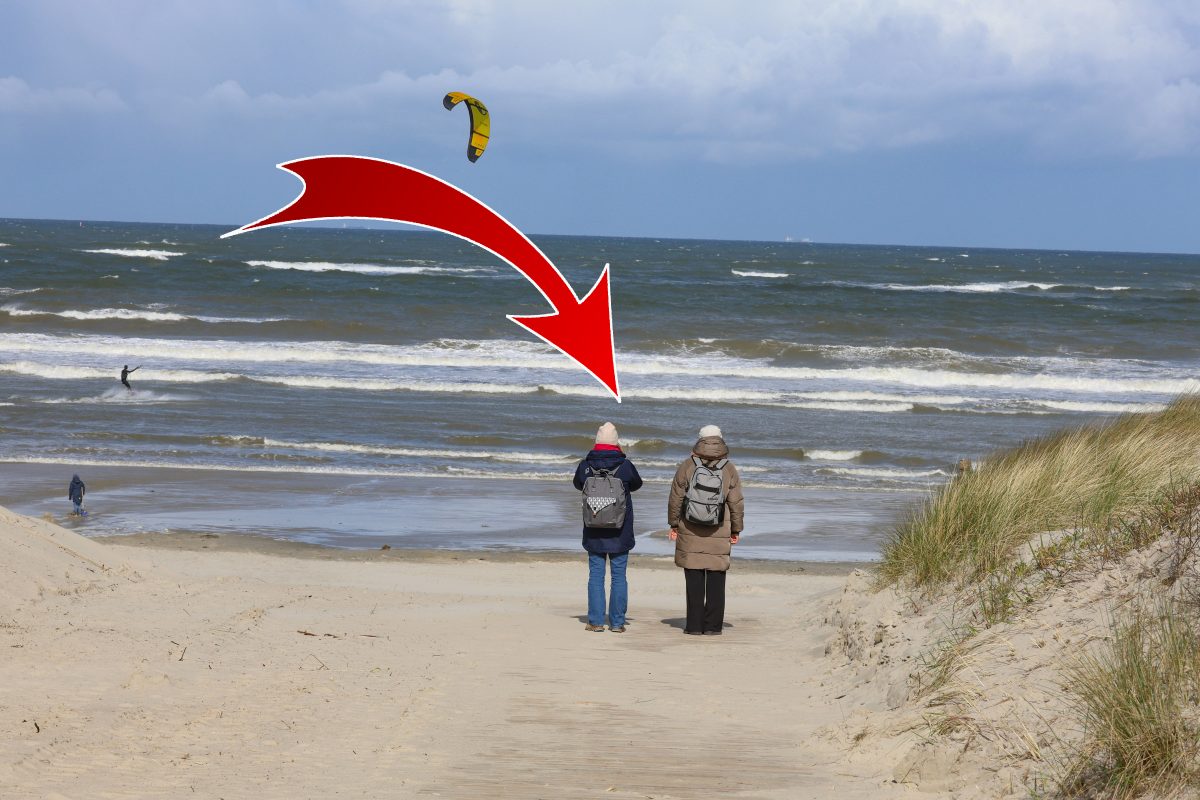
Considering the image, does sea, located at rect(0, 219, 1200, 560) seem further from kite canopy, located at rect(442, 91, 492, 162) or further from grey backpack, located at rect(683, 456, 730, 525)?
kite canopy, located at rect(442, 91, 492, 162)

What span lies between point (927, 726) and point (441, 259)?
71.3 m

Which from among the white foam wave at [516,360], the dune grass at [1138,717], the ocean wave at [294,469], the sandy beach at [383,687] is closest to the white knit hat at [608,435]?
the sandy beach at [383,687]

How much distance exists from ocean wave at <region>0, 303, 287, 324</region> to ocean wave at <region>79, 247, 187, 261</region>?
21777 mm

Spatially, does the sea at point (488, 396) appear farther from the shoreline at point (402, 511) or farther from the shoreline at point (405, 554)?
the shoreline at point (405, 554)

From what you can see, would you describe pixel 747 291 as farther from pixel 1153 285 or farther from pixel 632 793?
pixel 632 793

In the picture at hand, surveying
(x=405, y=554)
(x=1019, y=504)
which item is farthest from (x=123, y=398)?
(x=1019, y=504)

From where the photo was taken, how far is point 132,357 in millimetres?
27766

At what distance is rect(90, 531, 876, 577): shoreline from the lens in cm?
1079

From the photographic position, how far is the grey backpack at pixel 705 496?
765cm

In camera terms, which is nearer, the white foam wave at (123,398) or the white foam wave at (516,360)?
the white foam wave at (123,398)

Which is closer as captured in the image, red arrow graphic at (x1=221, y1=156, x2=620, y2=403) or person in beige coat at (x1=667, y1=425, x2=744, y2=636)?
red arrow graphic at (x1=221, y1=156, x2=620, y2=403)

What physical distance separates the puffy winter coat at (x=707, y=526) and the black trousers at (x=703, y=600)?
0.06m

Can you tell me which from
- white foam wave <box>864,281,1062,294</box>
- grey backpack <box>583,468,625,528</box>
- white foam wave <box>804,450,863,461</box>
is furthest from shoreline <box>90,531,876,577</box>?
white foam wave <box>864,281,1062,294</box>

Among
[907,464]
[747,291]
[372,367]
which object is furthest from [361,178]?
[747,291]
